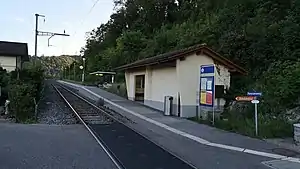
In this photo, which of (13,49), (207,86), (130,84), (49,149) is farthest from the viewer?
(13,49)

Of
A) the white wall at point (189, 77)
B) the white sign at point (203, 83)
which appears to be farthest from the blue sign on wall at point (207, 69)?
the white wall at point (189, 77)

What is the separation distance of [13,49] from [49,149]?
46291 millimetres

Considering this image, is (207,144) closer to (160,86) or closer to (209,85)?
(209,85)

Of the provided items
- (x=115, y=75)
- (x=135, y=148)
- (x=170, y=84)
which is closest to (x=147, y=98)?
(x=170, y=84)

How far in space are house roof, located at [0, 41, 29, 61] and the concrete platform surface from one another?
38.6 metres

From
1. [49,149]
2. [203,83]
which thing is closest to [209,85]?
[203,83]

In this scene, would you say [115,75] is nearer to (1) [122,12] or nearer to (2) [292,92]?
(1) [122,12]

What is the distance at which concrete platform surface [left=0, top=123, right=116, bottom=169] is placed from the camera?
348 inches

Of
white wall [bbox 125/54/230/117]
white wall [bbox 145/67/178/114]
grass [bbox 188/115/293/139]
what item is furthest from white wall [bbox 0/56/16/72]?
grass [bbox 188/115/293/139]

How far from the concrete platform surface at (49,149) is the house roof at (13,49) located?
3864cm

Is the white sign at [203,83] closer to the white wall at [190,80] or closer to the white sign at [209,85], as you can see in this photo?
the white sign at [209,85]

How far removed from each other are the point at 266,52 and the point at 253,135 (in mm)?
8735

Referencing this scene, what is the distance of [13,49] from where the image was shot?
5366 centimetres

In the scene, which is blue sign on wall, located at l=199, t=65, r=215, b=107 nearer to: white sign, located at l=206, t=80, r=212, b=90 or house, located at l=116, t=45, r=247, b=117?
white sign, located at l=206, t=80, r=212, b=90
